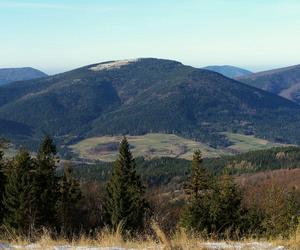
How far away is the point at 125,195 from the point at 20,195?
14056 millimetres

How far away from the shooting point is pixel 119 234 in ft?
38.4

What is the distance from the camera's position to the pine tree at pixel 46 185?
150 feet

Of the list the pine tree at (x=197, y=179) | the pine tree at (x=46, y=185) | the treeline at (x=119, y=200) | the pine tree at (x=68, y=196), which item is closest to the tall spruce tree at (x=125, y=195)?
the treeline at (x=119, y=200)

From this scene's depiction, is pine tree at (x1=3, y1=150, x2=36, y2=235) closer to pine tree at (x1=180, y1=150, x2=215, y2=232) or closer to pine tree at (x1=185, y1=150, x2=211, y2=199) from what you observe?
pine tree at (x1=180, y1=150, x2=215, y2=232)

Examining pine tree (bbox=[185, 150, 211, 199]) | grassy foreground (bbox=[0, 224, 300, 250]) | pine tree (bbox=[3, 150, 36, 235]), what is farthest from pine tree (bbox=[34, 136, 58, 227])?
grassy foreground (bbox=[0, 224, 300, 250])

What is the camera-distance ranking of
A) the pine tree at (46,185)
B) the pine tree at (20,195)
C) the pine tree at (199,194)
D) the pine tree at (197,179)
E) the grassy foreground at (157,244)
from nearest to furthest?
1. the grassy foreground at (157,244)
2. the pine tree at (199,194)
3. the pine tree at (20,195)
4. the pine tree at (46,185)
5. the pine tree at (197,179)

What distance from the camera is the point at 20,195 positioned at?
42312 mm

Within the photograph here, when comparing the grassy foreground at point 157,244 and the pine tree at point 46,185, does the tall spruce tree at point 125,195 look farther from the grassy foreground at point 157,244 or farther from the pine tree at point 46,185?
the grassy foreground at point 157,244

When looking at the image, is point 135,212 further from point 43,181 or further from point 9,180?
point 9,180

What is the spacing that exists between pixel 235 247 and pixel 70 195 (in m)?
47.6

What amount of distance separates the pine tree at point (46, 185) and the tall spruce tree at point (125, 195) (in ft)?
21.2

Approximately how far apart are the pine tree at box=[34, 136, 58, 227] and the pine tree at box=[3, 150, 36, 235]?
1513 millimetres

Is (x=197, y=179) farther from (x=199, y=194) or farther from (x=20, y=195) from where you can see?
(x=20, y=195)

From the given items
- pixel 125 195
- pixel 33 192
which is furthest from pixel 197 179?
pixel 33 192
